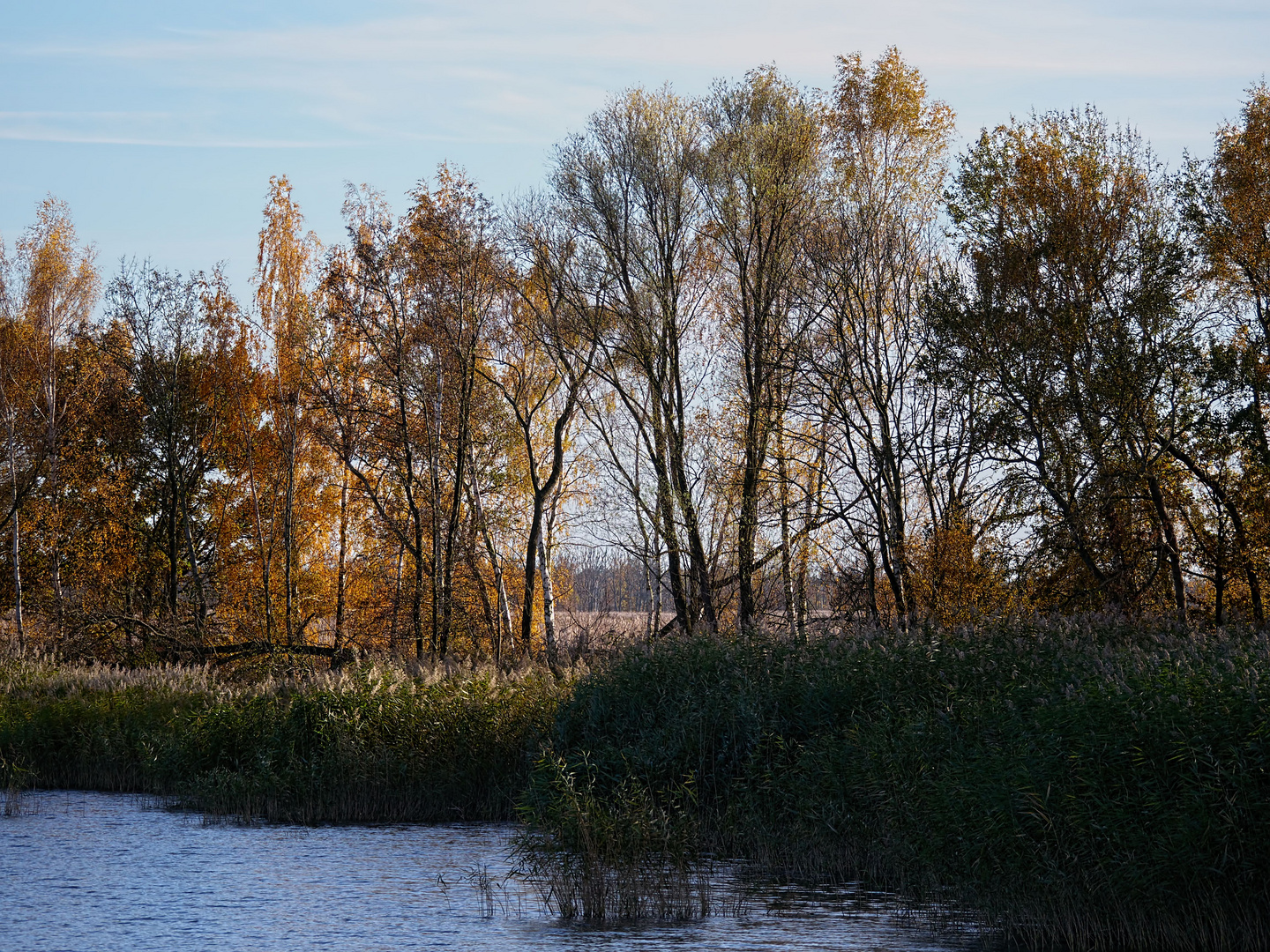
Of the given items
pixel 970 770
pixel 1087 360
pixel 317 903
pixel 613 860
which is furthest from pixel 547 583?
pixel 970 770

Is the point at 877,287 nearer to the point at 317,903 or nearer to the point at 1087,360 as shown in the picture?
the point at 1087,360

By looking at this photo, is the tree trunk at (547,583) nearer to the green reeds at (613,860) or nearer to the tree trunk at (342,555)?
the tree trunk at (342,555)

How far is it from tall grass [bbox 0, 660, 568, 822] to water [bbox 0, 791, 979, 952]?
1.22 metres

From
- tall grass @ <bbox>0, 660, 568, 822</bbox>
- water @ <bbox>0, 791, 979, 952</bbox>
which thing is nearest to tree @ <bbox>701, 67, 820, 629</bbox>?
tall grass @ <bbox>0, 660, 568, 822</bbox>

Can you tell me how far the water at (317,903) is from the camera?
1026 cm

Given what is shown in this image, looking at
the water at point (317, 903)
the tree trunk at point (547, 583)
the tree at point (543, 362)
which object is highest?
the tree at point (543, 362)

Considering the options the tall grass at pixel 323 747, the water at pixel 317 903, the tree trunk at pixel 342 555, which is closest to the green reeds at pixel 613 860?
the water at pixel 317 903

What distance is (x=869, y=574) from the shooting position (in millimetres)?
28484

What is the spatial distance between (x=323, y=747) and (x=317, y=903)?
6076mm

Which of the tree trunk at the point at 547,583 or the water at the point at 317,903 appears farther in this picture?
the tree trunk at the point at 547,583

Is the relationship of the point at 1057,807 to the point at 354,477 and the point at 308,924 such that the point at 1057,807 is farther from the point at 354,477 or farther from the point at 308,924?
the point at 354,477

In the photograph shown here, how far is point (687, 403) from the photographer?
31969 mm

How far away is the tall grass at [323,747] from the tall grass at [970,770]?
1805mm

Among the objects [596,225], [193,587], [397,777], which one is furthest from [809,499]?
[193,587]
